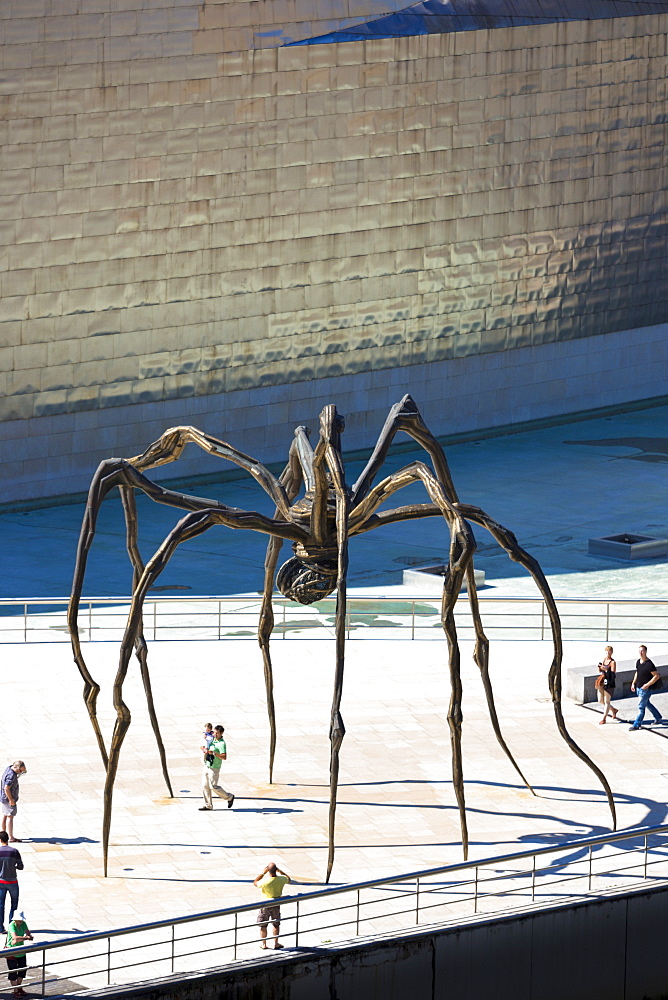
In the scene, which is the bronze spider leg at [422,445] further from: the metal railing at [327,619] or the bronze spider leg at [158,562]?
the metal railing at [327,619]

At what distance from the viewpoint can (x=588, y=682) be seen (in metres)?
30.9

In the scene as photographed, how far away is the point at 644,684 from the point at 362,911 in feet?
28.2

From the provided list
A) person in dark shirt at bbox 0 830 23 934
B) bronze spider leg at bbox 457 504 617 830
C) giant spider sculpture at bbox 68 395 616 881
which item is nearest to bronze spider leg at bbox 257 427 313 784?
giant spider sculpture at bbox 68 395 616 881

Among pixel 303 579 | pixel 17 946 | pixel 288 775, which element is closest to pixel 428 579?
pixel 288 775

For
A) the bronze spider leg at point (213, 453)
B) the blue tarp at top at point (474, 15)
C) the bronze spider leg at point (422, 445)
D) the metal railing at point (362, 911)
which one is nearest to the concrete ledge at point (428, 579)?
the metal railing at point (362, 911)

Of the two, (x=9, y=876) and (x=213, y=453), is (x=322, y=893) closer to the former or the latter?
(x=9, y=876)

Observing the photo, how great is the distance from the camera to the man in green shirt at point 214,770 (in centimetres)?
2592

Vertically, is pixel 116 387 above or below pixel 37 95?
below

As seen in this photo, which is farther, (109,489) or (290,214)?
(290,214)

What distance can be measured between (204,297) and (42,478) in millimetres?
6057

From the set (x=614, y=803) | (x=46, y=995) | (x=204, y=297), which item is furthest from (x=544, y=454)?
(x=46, y=995)

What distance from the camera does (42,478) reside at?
1796 inches

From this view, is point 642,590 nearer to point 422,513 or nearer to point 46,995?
point 422,513

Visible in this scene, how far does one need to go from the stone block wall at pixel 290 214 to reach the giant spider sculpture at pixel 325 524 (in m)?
21.8
